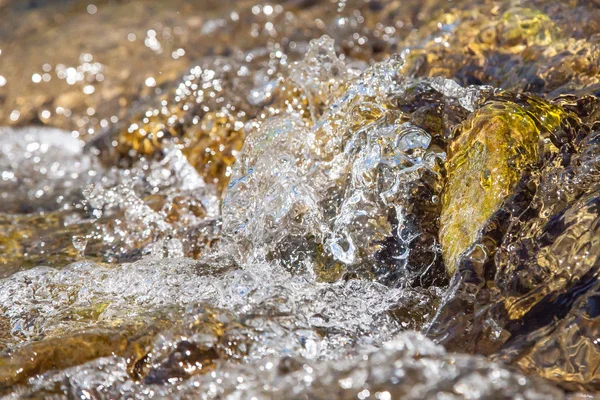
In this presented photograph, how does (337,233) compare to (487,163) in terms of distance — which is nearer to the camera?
(487,163)

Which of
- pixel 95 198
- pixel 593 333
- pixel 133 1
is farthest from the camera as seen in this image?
pixel 133 1

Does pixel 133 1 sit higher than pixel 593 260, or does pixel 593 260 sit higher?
→ pixel 593 260

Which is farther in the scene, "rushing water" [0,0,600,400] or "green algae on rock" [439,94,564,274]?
"green algae on rock" [439,94,564,274]

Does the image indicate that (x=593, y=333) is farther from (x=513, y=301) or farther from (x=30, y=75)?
(x=30, y=75)

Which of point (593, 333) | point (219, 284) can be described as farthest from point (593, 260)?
point (219, 284)

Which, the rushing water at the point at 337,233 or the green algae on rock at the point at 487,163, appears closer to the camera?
the rushing water at the point at 337,233

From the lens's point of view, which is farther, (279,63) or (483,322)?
(279,63)

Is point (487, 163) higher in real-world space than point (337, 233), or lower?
higher

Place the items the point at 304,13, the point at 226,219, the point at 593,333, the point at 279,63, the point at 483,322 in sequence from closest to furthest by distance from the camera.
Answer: the point at 593,333, the point at 483,322, the point at 226,219, the point at 279,63, the point at 304,13
